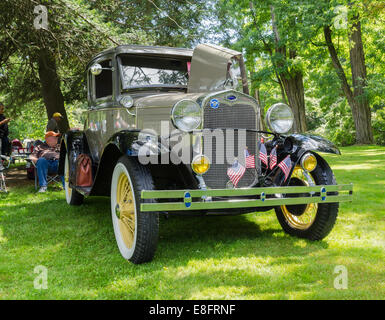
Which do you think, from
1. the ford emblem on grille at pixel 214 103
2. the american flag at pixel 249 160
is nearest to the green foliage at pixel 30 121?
the ford emblem on grille at pixel 214 103

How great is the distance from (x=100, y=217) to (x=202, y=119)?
7.99 ft

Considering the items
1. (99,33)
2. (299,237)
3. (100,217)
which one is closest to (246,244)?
(299,237)

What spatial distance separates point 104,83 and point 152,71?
714mm

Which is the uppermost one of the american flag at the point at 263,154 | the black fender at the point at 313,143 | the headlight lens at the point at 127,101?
the headlight lens at the point at 127,101

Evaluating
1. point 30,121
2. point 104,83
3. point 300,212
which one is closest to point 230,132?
point 300,212

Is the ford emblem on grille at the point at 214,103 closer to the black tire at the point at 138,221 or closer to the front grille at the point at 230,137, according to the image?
the front grille at the point at 230,137

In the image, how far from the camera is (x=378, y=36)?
18766 millimetres

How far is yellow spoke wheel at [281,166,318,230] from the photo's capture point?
390cm

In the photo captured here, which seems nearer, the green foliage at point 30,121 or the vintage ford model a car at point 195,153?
the vintage ford model a car at point 195,153

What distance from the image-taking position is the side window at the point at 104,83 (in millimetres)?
4832

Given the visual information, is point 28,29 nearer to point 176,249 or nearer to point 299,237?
point 176,249

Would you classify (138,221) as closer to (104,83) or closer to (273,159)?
(273,159)

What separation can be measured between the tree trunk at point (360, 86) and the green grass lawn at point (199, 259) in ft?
42.9

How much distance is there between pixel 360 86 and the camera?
54.3 feet
